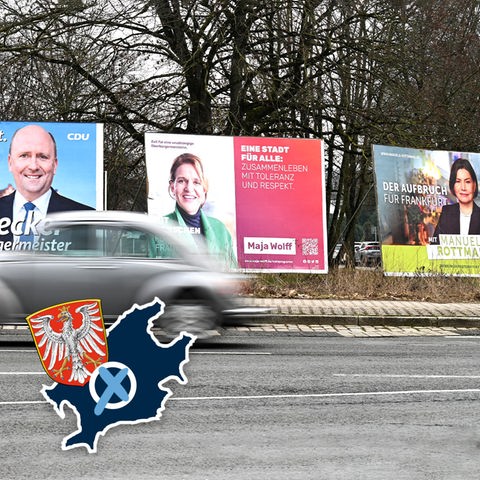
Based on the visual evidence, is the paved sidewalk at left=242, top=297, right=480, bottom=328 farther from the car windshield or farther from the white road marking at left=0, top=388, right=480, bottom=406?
the white road marking at left=0, top=388, right=480, bottom=406

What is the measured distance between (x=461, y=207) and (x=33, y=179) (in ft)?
29.7

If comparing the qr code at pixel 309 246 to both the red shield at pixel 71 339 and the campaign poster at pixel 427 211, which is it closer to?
the campaign poster at pixel 427 211

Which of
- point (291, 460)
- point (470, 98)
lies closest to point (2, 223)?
point (291, 460)

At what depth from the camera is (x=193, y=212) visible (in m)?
19.9

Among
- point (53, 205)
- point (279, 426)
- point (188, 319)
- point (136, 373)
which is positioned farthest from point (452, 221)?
point (136, 373)

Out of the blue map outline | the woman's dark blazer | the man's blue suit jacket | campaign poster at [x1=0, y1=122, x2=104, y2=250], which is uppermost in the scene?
campaign poster at [x1=0, y1=122, x2=104, y2=250]

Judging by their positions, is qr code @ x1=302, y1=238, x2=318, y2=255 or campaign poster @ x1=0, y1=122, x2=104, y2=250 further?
qr code @ x1=302, y1=238, x2=318, y2=255

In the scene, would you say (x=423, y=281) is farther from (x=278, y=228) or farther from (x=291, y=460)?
(x=291, y=460)

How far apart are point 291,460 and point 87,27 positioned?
760 inches

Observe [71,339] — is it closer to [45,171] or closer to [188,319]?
[188,319]

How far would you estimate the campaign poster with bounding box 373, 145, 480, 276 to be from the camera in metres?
21.2

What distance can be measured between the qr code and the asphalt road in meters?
9.39

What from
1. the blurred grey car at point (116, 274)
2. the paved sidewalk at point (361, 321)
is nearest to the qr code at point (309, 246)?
the paved sidewalk at point (361, 321)

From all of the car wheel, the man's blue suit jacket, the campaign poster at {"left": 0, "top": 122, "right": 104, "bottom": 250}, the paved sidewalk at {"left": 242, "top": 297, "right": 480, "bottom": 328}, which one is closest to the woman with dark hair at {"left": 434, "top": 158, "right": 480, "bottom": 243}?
the paved sidewalk at {"left": 242, "top": 297, "right": 480, "bottom": 328}
